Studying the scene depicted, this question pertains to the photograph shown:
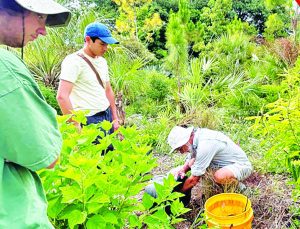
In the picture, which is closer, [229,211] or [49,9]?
[49,9]

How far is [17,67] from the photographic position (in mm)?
1062

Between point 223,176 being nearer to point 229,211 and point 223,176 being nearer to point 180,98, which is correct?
point 229,211

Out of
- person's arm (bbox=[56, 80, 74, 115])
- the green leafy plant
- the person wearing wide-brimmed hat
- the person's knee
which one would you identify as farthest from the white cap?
the green leafy plant

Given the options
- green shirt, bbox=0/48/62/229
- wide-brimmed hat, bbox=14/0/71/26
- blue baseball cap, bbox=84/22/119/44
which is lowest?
blue baseball cap, bbox=84/22/119/44

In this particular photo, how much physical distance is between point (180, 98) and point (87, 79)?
12.1 feet

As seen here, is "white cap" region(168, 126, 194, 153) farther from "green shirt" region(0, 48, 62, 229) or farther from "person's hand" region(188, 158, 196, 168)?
"green shirt" region(0, 48, 62, 229)

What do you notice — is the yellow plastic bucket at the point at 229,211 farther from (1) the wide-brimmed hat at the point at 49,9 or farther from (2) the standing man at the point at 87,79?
(1) the wide-brimmed hat at the point at 49,9

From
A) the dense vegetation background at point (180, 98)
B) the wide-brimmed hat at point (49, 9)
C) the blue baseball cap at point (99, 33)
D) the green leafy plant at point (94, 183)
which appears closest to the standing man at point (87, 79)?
the blue baseball cap at point (99, 33)

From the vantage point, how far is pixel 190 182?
11.3 feet

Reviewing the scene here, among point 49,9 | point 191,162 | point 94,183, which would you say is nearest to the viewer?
point 49,9

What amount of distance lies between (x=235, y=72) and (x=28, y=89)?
21.9ft

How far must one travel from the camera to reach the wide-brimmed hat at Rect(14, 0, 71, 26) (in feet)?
3.73

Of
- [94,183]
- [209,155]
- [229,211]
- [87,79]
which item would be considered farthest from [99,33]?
[94,183]

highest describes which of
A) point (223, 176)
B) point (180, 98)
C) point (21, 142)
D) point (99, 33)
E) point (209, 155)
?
point (21, 142)
